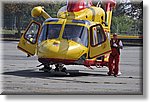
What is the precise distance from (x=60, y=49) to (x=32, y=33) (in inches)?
37.1

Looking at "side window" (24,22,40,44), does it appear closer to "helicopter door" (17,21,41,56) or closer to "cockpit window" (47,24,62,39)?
"helicopter door" (17,21,41,56)

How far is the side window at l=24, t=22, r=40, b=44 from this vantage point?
9.55 meters

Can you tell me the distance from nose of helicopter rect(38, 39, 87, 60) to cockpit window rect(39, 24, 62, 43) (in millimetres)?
174

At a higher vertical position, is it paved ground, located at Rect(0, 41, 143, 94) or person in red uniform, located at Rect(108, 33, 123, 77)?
person in red uniform, located at Rect(108, 33, 123, 77)

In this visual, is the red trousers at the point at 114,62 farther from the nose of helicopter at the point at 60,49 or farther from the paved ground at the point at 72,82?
the nose of helicopter at the point at 60,49

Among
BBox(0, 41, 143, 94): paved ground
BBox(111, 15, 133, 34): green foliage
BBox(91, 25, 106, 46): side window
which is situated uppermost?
BBox(111, 15, 133, 34): green foliage

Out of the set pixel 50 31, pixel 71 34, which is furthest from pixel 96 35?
pixel 50 31

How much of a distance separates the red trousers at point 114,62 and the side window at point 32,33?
180 cm

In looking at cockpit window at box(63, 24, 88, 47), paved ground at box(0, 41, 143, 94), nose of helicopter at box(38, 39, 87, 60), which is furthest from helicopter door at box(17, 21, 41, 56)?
cockpit window at box(63, 24, 88, 47)

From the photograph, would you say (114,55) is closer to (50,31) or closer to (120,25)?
(50,31)

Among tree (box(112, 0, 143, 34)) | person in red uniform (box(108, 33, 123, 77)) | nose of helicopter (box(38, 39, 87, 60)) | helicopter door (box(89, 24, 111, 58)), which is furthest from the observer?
person in red uniform (box(108, 33, 123, 77))

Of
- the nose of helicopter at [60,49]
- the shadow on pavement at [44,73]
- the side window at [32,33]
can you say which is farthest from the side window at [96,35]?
the side window at [32,33]

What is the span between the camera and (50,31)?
383 inches

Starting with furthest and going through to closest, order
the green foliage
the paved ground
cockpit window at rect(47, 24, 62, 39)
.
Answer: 1. the green foliage
2. cockpit window at rect(47, 24, 62, 39)
3. the paved ground
